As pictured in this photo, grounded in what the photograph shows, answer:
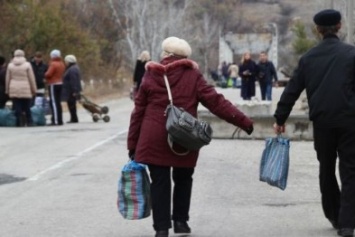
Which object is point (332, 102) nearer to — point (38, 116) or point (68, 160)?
point (68, 160)

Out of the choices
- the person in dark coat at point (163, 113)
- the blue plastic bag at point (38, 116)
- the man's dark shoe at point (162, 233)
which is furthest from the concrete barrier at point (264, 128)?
the man's dark shoe at point (162, 233)

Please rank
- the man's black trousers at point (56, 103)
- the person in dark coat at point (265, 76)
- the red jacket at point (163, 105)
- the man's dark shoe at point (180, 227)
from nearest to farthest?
the red jacket at point (163, 105) < the man's dark shoe at point (180, 227) < the man's black trousers at point (56, 103) < the person in dark coat at point (265, 76)

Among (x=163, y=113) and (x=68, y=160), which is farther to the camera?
→ (x=68, y=160)

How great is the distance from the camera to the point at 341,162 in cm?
926

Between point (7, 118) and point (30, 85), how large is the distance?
121cm

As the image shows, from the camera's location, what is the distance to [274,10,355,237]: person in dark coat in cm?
916

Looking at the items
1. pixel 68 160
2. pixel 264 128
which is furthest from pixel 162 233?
pixel 264 128

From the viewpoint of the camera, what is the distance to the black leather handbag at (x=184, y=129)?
8828 millimetres

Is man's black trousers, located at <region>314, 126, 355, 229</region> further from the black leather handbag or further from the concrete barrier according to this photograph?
the concrete barrier

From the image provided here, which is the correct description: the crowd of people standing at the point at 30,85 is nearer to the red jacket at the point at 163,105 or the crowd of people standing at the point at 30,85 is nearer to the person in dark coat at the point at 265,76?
the person in dark coat at the point at 265,76

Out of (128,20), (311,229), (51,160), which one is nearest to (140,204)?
(311,229)

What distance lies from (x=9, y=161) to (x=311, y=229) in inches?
316

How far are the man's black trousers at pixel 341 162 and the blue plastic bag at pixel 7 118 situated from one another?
16387 mm

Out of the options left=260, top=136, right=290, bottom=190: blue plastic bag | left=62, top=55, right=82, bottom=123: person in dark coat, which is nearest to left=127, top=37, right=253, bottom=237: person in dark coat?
left=260, top=136, right=290, bottom=190: blue plastic bag
